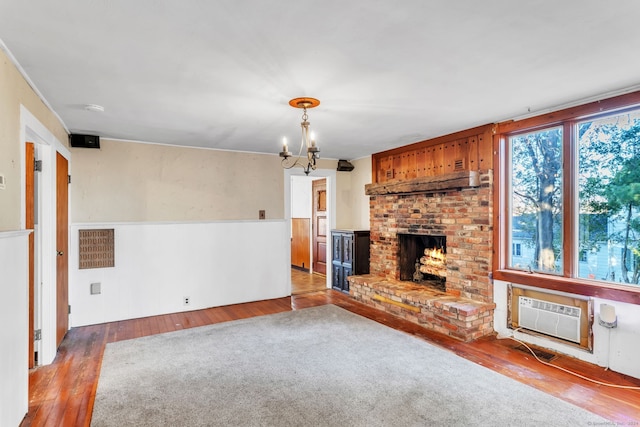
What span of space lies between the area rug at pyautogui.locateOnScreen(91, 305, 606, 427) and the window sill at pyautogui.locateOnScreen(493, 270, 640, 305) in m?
1.08

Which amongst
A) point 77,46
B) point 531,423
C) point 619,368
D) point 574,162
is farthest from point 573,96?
point 77,46

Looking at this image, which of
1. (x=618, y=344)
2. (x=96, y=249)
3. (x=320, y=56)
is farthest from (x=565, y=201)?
(x=96, y=249)

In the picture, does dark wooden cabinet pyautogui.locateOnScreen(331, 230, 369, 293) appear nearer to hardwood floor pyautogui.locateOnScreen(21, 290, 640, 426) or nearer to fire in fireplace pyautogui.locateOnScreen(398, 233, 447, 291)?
fire in fireplace pyautogui.locateOnScreen(398, 233, 447, 291)

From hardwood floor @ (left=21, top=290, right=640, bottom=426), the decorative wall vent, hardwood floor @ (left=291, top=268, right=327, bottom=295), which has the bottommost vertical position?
hardwood floor @ (left=21, top=290, right=640, bottom=426)

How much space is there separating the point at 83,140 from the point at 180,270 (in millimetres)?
1989

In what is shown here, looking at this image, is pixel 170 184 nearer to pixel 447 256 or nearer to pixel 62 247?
pixel 62 247

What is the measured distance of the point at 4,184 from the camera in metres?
2.05

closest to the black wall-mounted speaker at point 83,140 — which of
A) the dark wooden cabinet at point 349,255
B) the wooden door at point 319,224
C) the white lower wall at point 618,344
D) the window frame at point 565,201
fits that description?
the dark wooden cabinet at point 349,255

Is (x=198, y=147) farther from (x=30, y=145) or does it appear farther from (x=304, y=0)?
(x=304, y=0)

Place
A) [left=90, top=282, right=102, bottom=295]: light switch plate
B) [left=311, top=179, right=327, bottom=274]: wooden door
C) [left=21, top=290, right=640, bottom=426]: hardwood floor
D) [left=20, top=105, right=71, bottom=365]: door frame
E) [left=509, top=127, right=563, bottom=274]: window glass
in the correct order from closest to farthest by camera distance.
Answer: [left=21, top=290, right=640, bottom=426]: hardwood floor → [left=20, top=105, right=71, bottom=365]: door frame → [left=509, top=127, right=563, bottom=274]: window glass → [left=90, top=282, right=102, bottom=295]: light switch plate → [left=311, top=179, right=327, bottom=274]: wooden door

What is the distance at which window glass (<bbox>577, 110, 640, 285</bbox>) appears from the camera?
288 centimetres

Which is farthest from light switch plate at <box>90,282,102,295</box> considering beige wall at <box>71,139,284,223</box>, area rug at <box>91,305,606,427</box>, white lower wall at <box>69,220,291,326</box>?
area rug at <box>91,305,606,427</box>

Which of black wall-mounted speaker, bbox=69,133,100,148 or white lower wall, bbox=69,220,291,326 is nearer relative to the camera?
black wall-mounted speaker, bbox=69,133,100,148

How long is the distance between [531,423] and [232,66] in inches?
117
